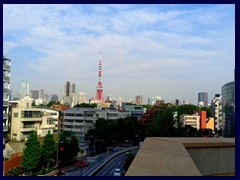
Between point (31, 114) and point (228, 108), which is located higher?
point (228, 108)

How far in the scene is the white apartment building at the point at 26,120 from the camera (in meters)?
8.65

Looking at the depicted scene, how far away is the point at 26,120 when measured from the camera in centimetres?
889

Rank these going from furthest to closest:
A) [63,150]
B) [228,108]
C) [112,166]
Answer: [228,108] → [112,166] → [63,150]

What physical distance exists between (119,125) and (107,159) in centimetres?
180

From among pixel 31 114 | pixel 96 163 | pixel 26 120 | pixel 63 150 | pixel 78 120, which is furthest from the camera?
pixel 78 120

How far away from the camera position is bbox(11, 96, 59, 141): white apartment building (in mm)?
8648

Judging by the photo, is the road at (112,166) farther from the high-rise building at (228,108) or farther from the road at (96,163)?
the high-rise building at (228,108)

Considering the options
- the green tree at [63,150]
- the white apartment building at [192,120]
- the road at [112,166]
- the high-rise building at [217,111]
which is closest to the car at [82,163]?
the road at [112,166]

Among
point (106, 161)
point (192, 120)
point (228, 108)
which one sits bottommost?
point (106, 161)

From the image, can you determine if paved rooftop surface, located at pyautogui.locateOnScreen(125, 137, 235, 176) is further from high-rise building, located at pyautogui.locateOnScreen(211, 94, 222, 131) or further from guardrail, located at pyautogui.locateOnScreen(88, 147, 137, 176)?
high-rise building, located at pyautogui.locateOnScreen(211, 94, 222, 131)

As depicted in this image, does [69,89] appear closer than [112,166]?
No

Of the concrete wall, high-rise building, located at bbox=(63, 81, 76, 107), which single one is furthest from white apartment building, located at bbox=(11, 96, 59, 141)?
high-rise building, located at bbox=(63, 81, 76, 107)

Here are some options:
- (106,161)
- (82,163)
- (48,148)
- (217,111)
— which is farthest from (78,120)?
(217,111)

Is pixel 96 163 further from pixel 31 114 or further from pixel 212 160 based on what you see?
pixel 212 160
